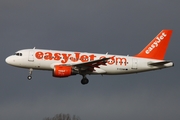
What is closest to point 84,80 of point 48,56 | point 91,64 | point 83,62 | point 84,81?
point 84,81

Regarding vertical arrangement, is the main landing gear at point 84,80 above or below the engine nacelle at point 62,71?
below

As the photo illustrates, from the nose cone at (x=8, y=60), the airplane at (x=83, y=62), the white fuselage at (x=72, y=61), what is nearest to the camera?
the airplane at (x=83, y=62)

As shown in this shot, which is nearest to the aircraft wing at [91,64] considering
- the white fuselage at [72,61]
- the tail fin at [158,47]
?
the white fuselage at [72,61]

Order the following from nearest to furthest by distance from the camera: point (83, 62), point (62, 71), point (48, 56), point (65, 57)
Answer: point (62, 71) < point (48, 56) < point (65, 57) < point (83, 62)

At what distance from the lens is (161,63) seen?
76.9m

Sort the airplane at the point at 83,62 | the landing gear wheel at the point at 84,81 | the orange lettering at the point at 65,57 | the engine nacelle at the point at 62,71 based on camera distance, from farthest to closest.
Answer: the landing gear wheel at the point at 84,81 → the orange lettering at the point at 65,57 → the airplane at the point at 83,62 → the engine nacelle at the point at 62,71

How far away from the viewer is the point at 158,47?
81125mm

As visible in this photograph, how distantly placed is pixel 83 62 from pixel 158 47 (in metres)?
12.9

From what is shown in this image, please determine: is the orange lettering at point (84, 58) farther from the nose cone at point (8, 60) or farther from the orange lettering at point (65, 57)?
the nose cone at point (8, 60)

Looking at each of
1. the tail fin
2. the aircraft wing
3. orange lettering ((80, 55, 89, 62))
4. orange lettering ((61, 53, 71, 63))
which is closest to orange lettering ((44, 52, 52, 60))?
orange lettering ((61, 53, 71, 63))

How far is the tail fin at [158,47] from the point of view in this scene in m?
80.1

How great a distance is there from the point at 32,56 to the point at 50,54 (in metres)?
2.40

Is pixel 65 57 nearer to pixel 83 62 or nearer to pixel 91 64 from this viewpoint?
pixel 83 62

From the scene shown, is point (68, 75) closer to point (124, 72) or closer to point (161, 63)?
point (124, 72)
